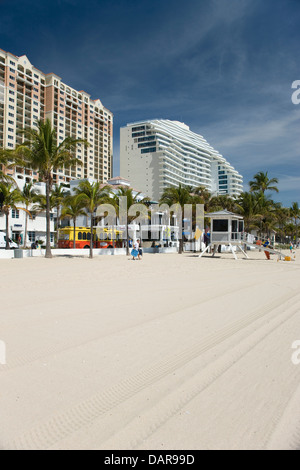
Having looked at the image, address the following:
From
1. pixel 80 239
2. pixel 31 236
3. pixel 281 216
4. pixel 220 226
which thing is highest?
pixel 281 216

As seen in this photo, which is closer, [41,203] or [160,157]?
[41,203]

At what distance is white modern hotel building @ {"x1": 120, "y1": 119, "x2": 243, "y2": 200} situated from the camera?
114 meters

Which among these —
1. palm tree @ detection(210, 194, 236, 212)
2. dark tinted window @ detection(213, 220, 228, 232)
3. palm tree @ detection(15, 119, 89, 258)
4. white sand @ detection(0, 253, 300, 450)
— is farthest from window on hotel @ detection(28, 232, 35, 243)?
white sand @ detection(0, 253, 300, 450)

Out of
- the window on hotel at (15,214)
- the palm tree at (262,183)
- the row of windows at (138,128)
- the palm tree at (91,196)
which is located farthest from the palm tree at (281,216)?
the row of windows at (138,128)

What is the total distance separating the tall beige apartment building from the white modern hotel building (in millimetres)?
11119

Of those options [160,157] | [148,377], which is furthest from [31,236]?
[160,157]

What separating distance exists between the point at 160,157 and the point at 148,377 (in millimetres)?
113250

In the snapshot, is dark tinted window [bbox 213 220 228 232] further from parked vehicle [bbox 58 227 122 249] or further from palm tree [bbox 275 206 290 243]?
palm tree [bbox 275 206 290 243]

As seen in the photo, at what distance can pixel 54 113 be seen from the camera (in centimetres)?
10469

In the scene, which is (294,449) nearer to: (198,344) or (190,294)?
(198,344)

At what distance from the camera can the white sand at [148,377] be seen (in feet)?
7.81

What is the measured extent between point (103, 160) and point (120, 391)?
13078cm

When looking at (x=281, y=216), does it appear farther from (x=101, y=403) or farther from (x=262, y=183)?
(x=101, y=403)

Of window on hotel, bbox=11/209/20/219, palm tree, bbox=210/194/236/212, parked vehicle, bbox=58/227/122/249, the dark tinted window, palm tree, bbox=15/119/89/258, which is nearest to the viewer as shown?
palm tree, bbox=15/119/89/258
